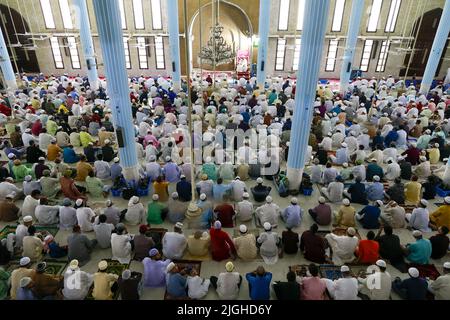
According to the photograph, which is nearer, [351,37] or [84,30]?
[84,30]

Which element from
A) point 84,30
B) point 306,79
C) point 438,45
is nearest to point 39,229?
point 306,79

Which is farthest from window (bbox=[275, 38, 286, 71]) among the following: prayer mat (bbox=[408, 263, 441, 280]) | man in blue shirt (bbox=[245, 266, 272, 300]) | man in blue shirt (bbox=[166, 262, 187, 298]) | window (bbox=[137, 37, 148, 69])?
man in blue shirt (bbox=[166, 262, 187, 298])

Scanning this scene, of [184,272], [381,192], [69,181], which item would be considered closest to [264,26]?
[381,192]

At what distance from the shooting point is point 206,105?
11.6m

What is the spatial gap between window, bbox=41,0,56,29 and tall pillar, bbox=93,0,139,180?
12843 mm

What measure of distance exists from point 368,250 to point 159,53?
50.0ft

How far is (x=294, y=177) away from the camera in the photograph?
714 cm

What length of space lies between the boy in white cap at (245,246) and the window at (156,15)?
14.4 m

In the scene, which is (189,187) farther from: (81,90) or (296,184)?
(81,90)

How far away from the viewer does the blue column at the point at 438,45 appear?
1223 centimetres

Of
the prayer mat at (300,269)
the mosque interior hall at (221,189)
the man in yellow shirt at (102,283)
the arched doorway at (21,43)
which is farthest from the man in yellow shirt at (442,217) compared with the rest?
the arched doorway at (21,43)

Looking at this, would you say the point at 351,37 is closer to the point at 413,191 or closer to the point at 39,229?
the point at 413,191

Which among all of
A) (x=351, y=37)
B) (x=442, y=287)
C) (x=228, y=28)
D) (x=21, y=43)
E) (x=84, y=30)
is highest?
(x=228, y=28)

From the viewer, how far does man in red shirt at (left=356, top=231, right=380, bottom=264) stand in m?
5.18
